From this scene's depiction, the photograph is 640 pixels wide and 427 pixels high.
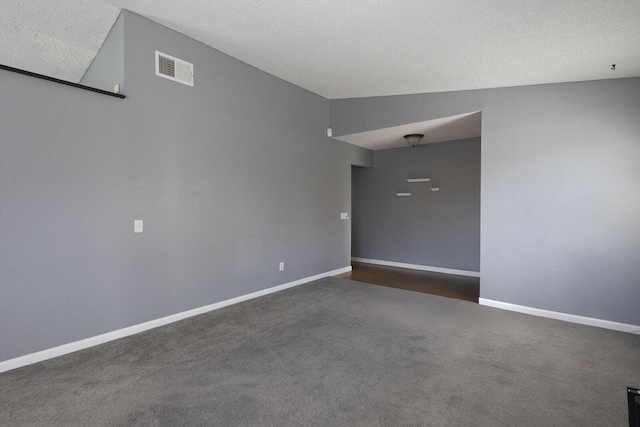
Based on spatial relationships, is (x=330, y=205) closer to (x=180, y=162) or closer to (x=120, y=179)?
(x=180, y=162)

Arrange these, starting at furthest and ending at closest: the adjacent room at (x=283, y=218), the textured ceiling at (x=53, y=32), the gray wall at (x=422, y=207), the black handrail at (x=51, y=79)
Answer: the gray wall at (x=422, y=207) → the textured ceiling at (x=53, y=32) → the black handrail at (x=51, y=79) → the adjacent room at (x=283, y=218)

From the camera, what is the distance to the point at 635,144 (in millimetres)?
3346

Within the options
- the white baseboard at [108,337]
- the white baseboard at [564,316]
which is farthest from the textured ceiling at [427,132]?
the white baseboard at [108,337]

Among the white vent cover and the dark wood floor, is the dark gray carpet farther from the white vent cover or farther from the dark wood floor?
the white vent cover

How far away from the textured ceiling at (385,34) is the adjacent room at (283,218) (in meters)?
0.02

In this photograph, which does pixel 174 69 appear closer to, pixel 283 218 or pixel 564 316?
pixel 283 218

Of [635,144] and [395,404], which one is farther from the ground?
[635,144]

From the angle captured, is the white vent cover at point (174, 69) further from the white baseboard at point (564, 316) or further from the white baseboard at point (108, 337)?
the white baseboard at point (564, 316)

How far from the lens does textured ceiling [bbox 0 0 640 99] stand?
2.58m

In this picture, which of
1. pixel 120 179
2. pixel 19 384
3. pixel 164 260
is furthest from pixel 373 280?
pixel 19 384

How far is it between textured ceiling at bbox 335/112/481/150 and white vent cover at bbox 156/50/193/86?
2.88m

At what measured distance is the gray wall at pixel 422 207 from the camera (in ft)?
20.2

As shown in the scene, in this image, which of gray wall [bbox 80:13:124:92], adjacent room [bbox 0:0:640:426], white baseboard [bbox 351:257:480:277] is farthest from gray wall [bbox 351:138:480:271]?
gray wall [bbox 80:13:124:92]

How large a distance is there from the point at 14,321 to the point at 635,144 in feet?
19.5
